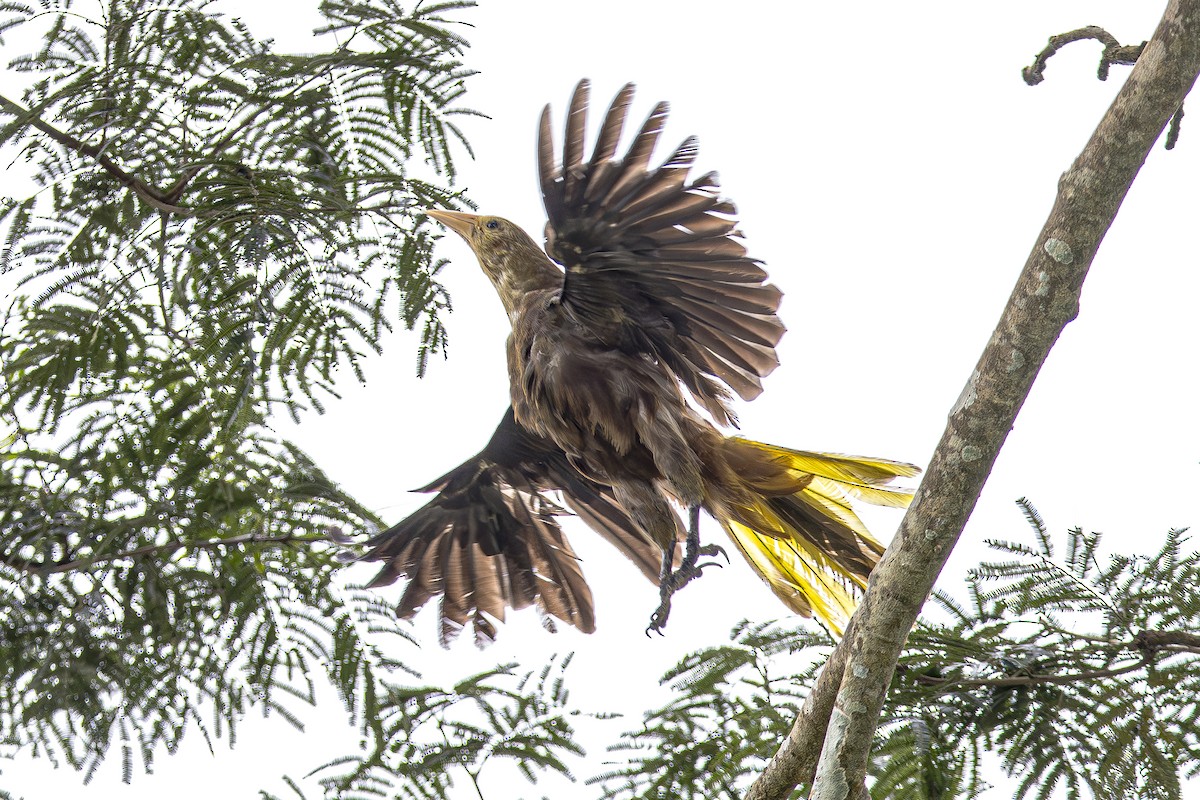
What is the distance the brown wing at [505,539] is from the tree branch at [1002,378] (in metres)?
1.41

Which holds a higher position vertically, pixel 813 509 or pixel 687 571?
pixel 813 509

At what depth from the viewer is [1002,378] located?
2.26 m

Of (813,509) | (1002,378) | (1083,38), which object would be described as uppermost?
(1083,38)

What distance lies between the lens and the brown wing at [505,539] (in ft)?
12.4

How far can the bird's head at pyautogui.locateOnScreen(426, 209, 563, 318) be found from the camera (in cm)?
349

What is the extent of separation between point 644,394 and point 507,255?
2.18 ft

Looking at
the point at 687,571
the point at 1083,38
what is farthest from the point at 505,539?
the point at 1083,38

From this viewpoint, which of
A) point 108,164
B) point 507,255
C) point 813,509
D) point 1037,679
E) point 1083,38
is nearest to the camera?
point 1083,38

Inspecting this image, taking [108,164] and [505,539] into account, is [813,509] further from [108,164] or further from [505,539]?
[108,164]

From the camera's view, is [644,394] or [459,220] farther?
[459,220]

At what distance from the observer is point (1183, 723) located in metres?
2.67

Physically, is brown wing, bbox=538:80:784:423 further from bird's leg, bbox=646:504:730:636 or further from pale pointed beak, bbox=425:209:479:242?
pale pointed beak, bbox=425:209:479:242

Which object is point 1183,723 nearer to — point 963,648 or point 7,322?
point 963,648

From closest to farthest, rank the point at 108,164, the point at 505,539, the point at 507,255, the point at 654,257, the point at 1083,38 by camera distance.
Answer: the point at 1083,38 < the point at 654,257 < the point at 108,164 < the point at 507,255 < the point at 505,539
